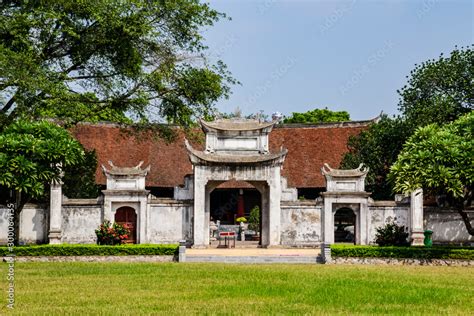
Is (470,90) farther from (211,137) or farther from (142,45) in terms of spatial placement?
(142,45)

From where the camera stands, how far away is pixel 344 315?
43.2 feet

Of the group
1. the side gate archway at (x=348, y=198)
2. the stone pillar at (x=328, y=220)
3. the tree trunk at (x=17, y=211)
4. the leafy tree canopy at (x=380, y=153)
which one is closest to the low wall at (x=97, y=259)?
the tree trunk at (x=17, y=211)

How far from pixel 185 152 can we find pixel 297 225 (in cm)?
1488

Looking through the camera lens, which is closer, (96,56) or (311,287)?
(311,287)

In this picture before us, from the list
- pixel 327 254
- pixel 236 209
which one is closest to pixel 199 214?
pixel 327 254

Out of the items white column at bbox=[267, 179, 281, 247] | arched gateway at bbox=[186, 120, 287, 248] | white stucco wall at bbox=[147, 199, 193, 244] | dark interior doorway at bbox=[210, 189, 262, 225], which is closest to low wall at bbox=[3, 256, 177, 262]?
arched gateway at bbox=[186, 120, 287, 248]

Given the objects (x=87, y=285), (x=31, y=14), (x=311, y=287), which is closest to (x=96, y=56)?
(x=31, y=14)

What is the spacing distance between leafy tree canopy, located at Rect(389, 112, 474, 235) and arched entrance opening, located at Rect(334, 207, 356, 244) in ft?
37.6

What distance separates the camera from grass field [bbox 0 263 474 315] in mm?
13969

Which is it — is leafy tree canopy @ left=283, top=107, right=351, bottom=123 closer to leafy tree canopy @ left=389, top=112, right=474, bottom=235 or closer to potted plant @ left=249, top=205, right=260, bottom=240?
potted plant @ left=249, top=205, right=260, bottom=240

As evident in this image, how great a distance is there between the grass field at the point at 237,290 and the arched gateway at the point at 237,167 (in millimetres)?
10157

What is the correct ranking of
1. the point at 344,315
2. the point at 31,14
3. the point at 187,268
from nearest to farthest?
the point at 344,315, the point at 187,268, the point at 31,14

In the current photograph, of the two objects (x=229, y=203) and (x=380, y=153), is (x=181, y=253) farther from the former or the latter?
(x=229, y=203)

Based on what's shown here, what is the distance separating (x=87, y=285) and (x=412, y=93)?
81.5ft
